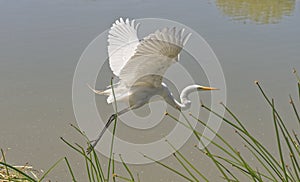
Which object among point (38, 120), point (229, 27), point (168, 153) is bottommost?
point (168, 153)

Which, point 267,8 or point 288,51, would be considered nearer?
point 288,51

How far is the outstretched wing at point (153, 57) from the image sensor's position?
1.74 metres

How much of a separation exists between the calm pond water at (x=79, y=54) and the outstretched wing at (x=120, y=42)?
Answer: 2.66ft

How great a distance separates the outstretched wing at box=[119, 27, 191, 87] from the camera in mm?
1741

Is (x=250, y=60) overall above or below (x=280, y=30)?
below

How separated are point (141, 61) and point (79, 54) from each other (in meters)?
2.99

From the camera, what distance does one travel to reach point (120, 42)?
8.23 ft

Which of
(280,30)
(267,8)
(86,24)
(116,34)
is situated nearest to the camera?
(116,34)

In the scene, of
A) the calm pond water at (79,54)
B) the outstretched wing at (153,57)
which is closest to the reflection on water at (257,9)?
the calm pond water at (79,54)

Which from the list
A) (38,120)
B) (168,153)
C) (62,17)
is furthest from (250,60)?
(62,17)

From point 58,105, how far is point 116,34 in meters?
1.40

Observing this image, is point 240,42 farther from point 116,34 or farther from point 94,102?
point 116,34

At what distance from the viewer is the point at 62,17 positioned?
6250 millimetres

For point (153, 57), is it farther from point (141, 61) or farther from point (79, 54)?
point (79, 54)
